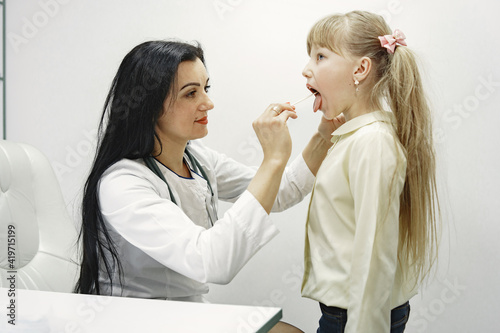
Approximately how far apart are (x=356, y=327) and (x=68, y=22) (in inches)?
71.4

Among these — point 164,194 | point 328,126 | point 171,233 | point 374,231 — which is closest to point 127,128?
point 164,194

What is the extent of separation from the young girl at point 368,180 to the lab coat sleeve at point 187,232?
0.16 metres

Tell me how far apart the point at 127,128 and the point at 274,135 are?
15.1 inches

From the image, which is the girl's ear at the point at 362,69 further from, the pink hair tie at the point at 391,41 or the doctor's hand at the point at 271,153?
the doctor's hand at the point at 271,153

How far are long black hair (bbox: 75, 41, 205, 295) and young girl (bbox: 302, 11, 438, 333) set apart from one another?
37 centimetres

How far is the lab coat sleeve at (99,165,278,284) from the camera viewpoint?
1.09 m

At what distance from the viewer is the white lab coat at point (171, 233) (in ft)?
3.59

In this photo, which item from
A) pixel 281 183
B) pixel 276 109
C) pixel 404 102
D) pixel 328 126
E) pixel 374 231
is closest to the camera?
pixel 374 231

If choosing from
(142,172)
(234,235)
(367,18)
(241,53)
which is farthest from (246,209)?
(241,53)

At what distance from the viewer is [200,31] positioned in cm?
200

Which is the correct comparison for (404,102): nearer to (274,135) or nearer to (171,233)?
(274,135)

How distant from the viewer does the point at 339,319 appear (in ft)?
3.73

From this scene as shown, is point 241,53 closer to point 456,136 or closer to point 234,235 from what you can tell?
point 456,136

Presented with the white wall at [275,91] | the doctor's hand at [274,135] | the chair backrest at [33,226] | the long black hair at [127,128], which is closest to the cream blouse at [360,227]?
the doctor's hand at [274,135]
